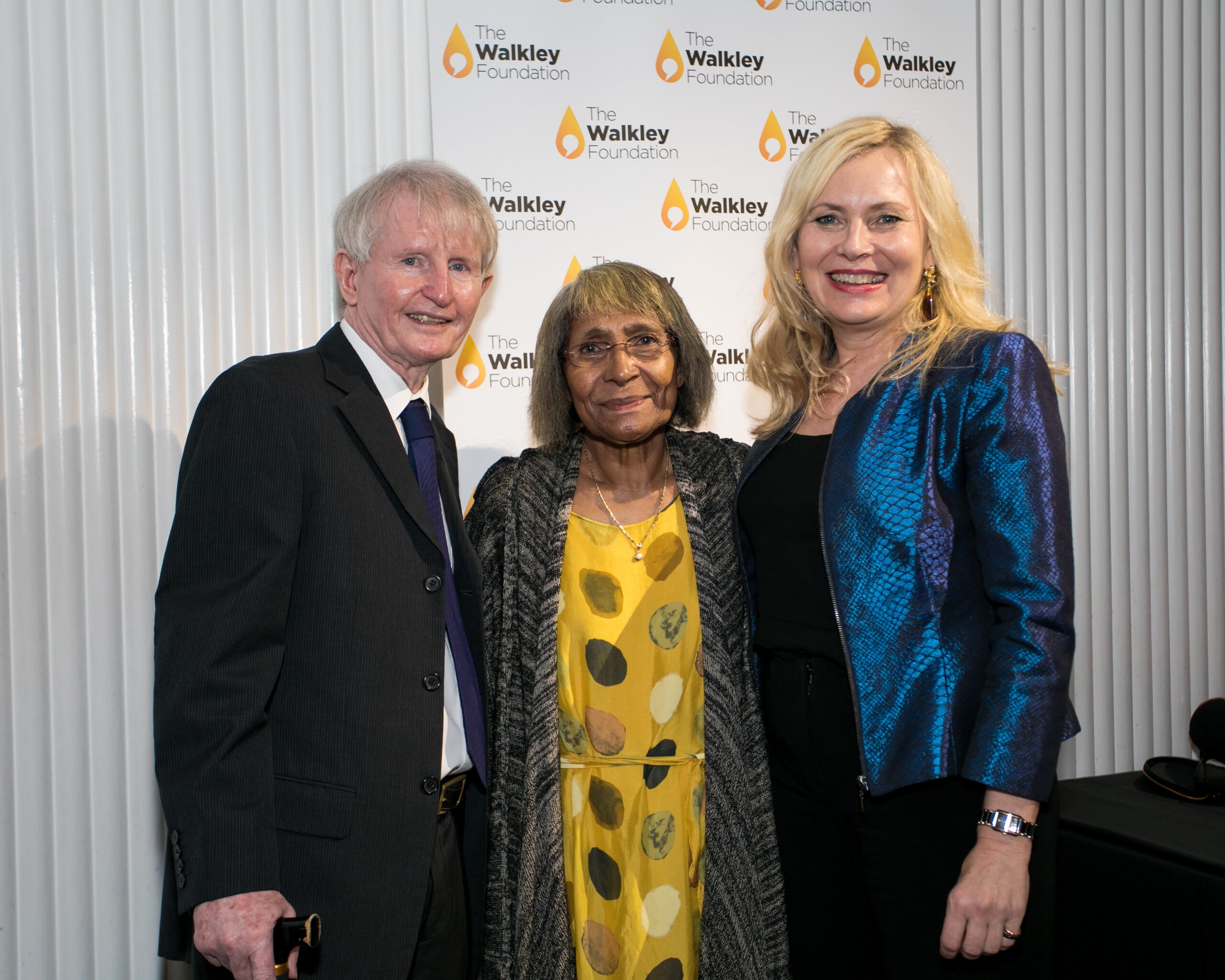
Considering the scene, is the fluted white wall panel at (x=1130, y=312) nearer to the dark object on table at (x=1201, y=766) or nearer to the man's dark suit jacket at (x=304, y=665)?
the dark object on table at (x=1201, y=766)

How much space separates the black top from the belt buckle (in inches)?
26.0

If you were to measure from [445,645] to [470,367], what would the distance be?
1242mm

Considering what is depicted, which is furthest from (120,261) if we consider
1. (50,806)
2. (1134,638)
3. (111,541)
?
(1134,638)

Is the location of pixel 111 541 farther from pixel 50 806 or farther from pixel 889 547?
pixel 889 547

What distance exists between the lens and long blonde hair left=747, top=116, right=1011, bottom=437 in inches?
64.9

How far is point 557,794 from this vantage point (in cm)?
188

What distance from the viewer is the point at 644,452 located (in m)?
2.13

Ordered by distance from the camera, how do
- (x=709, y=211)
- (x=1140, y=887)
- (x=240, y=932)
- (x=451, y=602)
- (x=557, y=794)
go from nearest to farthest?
(x=240, y=932)
(x=451, y=602)
(x=557, y=794)
(x=1140, y=887)
(x=709, y=211)

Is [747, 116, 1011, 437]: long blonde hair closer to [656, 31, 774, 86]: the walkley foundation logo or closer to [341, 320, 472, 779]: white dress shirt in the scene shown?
[341, 320, 472, 779]: white dress shirt

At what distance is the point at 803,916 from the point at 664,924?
31cm

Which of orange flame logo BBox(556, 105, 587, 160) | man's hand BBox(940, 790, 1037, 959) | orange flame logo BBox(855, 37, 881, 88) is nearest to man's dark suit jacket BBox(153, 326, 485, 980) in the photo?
man's hand BBox(940, 790, 1037, 959)

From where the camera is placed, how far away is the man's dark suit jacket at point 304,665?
135cm

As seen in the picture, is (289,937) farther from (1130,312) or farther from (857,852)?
(1130,312)

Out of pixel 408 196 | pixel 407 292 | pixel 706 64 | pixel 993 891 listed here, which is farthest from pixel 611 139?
pixel 993 891
